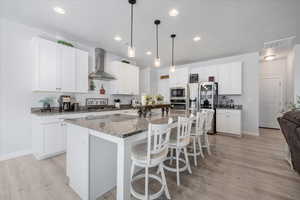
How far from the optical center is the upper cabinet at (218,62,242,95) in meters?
4.25

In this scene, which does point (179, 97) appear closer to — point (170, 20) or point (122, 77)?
point (122, 77)

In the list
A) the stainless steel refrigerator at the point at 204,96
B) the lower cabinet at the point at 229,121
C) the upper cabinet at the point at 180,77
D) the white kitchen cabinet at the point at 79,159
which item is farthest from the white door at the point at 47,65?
the lower cabinet at the point at 229,121

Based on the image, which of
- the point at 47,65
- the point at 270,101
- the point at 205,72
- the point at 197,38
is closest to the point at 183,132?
the point at 197,38

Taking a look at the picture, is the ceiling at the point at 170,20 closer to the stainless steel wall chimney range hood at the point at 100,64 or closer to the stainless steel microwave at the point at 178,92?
the stainless steel wall chimney range hood at the point at 100,64

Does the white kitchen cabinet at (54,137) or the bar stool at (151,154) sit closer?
the bar stool at (151,154)

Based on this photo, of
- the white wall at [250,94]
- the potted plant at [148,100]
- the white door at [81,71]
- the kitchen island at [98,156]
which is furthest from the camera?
the white wall at [250,94]

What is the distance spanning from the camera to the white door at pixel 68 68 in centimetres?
304

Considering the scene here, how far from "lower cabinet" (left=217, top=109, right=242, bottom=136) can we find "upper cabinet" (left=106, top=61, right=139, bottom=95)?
3237 millimetres

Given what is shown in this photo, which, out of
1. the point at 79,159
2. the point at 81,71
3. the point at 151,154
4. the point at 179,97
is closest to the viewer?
the point at 151,154

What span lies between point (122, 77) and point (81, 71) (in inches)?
54.1

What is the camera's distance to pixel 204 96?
4.66 meters

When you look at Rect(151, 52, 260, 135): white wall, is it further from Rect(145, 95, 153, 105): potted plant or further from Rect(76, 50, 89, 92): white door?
Rect(76, 50, 89, 92): white door

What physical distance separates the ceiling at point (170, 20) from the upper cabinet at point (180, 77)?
1571 millimetres

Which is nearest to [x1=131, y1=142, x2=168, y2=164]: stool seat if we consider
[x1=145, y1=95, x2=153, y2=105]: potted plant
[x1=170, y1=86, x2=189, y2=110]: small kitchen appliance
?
[x1=145, y1=95, x2=153, y2=105]: potted plant
